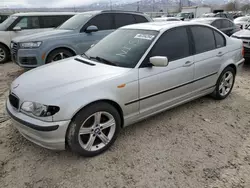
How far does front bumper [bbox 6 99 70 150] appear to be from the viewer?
7.89ft

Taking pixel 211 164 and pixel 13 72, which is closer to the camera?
pixel 211 164

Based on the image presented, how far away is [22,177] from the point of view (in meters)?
2.50

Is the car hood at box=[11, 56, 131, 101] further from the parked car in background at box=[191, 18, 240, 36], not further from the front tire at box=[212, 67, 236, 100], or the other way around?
the parked car in background at box=[191, 18, 240, 36]

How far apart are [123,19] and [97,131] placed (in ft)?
16.7

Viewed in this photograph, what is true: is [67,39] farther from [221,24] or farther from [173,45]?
[221,24]

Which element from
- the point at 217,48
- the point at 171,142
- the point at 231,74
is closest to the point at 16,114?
the point at 171,142

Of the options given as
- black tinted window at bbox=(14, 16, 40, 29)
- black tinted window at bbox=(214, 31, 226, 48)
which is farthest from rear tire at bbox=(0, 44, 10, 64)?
black tinted window at bbox=(214, 31, 226, 48)

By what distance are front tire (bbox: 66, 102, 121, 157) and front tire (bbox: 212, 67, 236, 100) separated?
2.41 m

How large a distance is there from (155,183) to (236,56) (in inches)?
132

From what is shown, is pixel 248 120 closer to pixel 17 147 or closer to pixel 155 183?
pixel 155 183

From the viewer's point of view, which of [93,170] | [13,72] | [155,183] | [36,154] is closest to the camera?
[155,183]

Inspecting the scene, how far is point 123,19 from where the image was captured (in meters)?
6.96

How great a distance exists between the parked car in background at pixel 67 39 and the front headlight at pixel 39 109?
3431 millimetres

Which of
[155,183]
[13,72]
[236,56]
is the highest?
[236,56]
